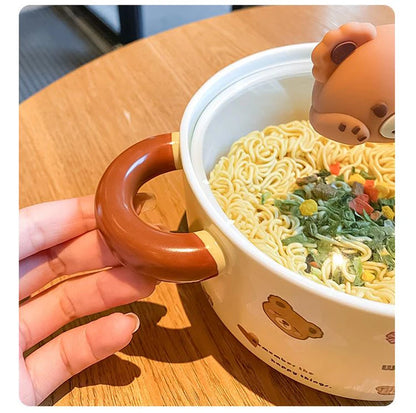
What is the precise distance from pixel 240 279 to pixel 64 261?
0.23 metres

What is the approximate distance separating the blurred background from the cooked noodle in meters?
1.08

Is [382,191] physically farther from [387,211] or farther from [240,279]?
[240,279]

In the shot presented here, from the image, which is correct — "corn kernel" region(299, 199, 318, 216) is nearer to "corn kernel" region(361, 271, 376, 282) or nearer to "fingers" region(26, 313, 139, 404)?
"corn kernel" region(361, 271, 376, 282)

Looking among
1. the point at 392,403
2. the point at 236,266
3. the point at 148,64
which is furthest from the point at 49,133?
the point at 392,403

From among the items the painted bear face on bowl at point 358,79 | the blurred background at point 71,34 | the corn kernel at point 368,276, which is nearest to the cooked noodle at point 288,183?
the corn kernel at point 368,276

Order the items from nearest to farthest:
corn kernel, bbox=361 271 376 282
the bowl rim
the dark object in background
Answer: the bowl rim
corn kernel, bbox=361 271 376 282
the dark object in background

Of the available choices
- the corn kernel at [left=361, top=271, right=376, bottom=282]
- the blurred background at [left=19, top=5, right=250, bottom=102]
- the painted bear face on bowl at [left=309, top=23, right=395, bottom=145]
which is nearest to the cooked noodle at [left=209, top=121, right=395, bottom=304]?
the corn kernel at [left=361, top=271, right=376, bottom=282]

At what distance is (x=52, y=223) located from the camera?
1.78ft

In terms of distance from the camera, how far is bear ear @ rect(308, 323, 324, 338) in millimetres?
401

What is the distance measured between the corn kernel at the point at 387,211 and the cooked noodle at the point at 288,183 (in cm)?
3

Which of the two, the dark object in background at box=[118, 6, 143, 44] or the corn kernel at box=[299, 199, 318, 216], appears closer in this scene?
the corn kernel at box=[299, 199, 318, 216]

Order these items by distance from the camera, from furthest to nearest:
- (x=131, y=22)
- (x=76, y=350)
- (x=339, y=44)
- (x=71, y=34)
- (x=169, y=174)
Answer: (x=71, y=34)
(x=131, y=22)
(x=169, y=174)
(x=76, y=350)
(x=339, y=44)

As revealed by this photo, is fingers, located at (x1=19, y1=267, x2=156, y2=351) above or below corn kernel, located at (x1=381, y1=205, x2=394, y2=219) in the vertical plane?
below

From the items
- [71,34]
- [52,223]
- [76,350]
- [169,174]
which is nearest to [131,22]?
[71,34]
